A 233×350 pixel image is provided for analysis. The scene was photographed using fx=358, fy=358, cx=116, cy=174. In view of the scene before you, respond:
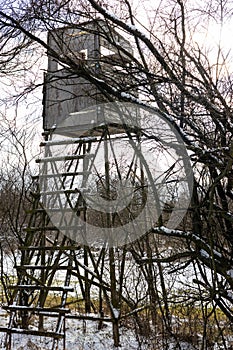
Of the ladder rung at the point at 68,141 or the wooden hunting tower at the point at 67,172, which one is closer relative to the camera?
the wooden hunting tower at the point at 67,172

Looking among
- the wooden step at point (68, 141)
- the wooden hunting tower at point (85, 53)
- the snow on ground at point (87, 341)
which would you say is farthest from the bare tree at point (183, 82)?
the wooden step at point (68, 141)

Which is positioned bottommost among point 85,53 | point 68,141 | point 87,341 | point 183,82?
point 87,341

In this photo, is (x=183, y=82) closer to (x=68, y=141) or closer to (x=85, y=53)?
(x=85, y=53)

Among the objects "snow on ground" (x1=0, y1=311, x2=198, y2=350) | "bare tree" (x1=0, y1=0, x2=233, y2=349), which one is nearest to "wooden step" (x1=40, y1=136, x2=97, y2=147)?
"bare tree" (x1=0, y1=0, x2=233, y2=349)

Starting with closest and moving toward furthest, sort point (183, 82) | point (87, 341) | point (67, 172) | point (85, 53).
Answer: point (183, 82), point (85, 53), point (87, 341), point (67, 172)

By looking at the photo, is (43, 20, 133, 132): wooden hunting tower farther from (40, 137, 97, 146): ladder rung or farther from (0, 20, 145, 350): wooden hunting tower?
(40, 137, 97, 146): ladder rung

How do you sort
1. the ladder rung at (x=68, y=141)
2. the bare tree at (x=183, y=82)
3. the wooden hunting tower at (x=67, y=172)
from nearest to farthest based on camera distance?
the bare tree at (x=183, y=82)
the wooden hunting tower at (x=67, y=172)
the ladder rung at (x=68, y=141)

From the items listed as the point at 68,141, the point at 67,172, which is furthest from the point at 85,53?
the point at 67,172

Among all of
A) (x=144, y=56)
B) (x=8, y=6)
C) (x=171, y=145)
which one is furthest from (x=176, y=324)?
(x=8, y=6)

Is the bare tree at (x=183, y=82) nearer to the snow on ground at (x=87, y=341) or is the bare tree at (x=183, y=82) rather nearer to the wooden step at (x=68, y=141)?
the snow on ground at (x=87, y=341)

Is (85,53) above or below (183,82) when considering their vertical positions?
above

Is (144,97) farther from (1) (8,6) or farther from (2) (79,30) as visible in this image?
(1) (8,6)

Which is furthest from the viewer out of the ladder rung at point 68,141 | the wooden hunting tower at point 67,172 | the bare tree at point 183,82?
the ladder rung at point 68,141

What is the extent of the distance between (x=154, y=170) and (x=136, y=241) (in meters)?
1.12
